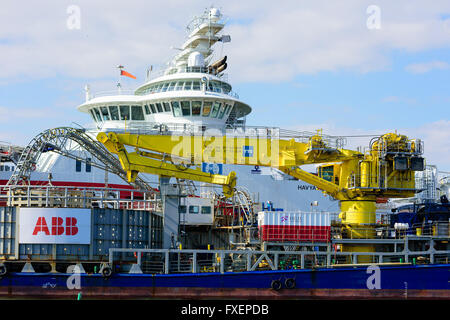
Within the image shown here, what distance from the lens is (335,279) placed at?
869 inches

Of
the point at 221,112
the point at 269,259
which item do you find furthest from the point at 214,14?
the point at 269,259

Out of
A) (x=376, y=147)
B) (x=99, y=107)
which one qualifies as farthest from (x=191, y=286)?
Result: (x=99, y=107)

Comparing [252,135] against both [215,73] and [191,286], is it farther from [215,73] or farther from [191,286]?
[215,73]

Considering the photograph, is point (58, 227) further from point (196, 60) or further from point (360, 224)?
point (196, 60)

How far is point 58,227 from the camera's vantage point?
862 inches

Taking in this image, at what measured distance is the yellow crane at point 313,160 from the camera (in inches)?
938

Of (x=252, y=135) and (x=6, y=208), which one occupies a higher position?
(x=252, y=135)

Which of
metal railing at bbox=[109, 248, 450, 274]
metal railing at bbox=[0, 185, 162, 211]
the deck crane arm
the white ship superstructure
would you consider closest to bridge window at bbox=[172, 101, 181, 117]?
the white ship superstructure

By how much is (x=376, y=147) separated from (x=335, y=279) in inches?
259

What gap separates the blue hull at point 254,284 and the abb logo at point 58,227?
1720 mm

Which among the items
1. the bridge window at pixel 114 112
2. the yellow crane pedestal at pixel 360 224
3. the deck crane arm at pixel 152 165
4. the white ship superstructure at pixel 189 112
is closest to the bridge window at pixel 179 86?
the white ship superstructure at pixel 189 112

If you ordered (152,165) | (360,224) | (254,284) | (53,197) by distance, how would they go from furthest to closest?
(360,224)
(152,165)
(53,197)
(254,284)

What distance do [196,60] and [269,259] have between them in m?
19.1

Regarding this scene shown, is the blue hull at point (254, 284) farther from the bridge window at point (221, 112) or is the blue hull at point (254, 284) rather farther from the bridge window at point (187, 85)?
the bridge window at point (187, 85)
